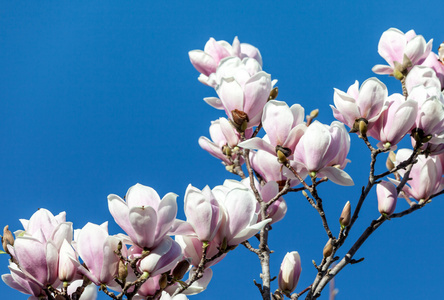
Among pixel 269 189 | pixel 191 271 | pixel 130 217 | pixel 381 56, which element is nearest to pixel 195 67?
pixel 381 56

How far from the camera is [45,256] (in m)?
1.18

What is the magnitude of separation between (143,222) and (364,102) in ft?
2.32

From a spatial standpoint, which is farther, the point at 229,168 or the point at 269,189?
the point at 229,168

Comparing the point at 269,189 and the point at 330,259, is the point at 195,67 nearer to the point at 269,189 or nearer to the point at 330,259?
the point at 269,189

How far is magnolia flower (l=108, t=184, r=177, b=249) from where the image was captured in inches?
44.8

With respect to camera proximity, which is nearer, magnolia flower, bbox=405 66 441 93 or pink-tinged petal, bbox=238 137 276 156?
pink-tinged petal, bbox=238 137 276 156

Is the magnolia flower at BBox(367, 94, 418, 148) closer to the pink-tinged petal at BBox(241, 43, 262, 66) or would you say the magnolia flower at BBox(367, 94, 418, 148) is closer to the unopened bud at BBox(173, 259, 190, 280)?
the unopened bud at BBox(173, 259, 190, 280)

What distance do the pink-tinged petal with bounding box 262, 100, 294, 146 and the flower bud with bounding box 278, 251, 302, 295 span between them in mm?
354

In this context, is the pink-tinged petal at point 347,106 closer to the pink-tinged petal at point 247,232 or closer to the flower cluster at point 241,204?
the flower cluster at point 241,204

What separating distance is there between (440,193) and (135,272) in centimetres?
101

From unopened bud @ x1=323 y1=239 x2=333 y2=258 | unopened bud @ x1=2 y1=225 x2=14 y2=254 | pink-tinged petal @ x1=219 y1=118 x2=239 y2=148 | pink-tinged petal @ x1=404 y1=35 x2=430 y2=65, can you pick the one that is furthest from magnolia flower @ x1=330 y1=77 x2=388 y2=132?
unopened bud @ x1=2 y1=225 x2=14 y2=254

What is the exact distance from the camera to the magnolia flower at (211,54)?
7.16 feet

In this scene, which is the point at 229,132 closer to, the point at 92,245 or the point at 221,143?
the point at 221,143

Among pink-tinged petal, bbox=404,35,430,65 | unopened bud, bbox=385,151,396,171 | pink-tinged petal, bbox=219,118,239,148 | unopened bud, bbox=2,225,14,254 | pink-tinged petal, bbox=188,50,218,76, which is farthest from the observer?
pink-tinged petal, bbox=188,50,218,76
